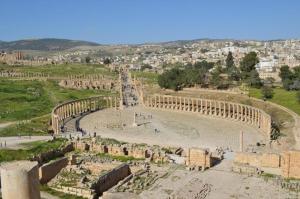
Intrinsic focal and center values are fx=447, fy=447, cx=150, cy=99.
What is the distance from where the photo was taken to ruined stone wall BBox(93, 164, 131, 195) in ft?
125

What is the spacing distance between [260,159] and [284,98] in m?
44.7

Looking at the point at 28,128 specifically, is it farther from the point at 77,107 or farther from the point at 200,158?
the point at 200,158

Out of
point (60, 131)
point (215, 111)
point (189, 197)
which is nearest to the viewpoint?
point (189, 197)

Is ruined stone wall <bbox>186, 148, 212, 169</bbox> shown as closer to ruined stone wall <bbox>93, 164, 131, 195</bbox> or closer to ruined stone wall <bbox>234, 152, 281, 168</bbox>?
ruined stone wall <bbox>234, 152, 281, 168</bbox>

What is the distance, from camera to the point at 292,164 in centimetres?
3947

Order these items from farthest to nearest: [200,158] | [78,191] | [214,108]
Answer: [214,108], [200,158], [78,191]

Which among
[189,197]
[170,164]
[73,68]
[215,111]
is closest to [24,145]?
[170,164]

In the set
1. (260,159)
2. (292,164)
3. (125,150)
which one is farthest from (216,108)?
(292,164)

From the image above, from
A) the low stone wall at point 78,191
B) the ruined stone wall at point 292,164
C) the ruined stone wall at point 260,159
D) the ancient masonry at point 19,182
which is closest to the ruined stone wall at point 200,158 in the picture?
the ruined stone wall at point 260,159

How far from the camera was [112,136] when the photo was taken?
221 feet

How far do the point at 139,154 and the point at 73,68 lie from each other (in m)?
115

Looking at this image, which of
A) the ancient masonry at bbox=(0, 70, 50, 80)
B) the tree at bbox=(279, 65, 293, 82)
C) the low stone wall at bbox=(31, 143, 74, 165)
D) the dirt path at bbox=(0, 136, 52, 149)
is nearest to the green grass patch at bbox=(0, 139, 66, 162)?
the low stone wall at bbox=(31, 143, 74, 165)

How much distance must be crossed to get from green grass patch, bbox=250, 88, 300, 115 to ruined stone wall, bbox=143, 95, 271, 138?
19.1ft

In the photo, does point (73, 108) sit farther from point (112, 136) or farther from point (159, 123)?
point (112, 136)
